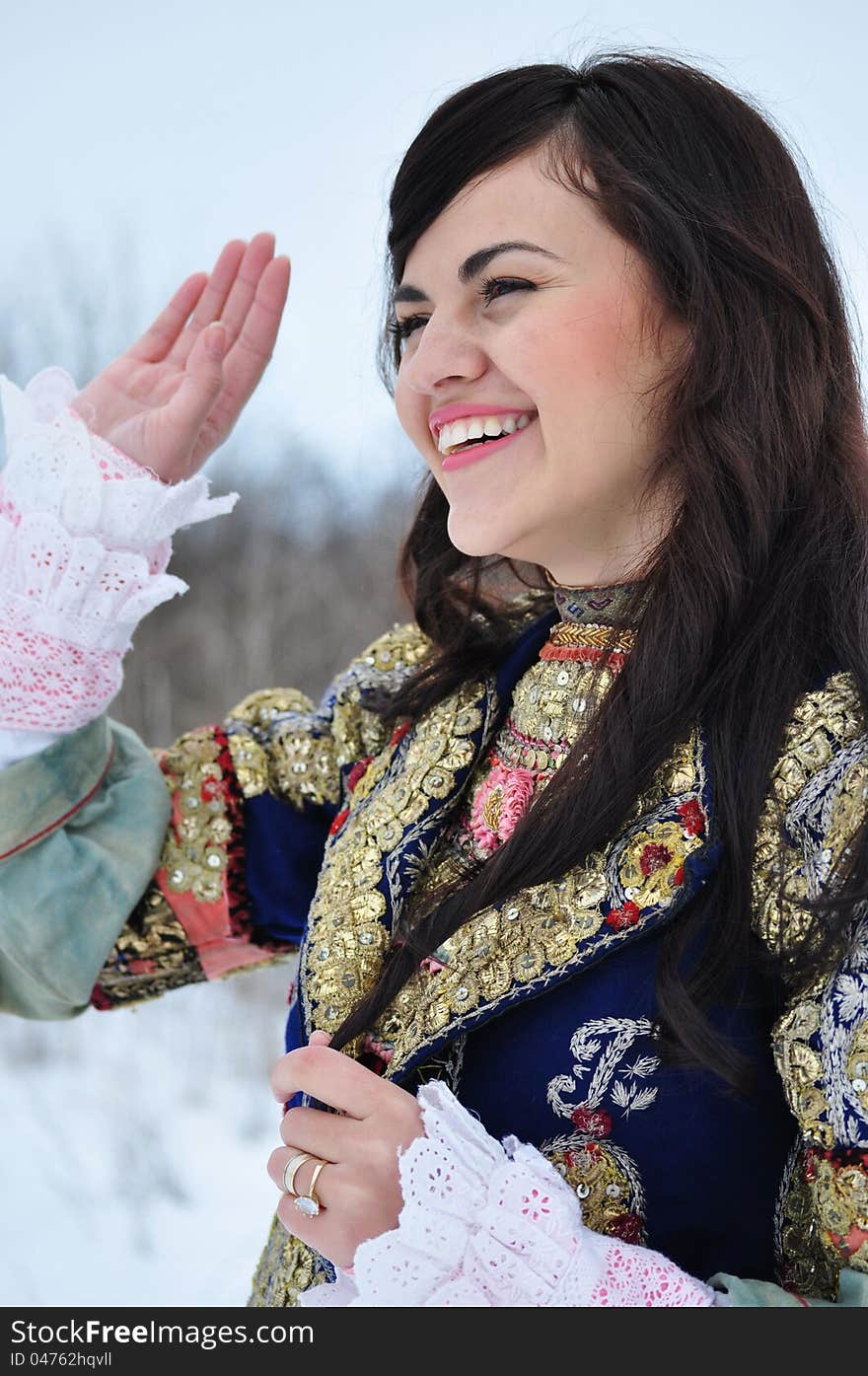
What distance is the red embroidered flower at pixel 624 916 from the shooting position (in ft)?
2.91

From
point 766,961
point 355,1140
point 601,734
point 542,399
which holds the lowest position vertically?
point 355,1140

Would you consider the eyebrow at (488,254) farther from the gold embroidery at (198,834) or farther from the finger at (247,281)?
the gold embroidery at (198,834)

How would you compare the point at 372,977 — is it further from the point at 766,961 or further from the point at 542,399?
the point at 542,399

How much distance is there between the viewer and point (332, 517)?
2.68 meters

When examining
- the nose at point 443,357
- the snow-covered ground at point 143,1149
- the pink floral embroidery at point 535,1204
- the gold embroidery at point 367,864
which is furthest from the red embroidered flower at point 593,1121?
the snow-covered ground at point 143,1149

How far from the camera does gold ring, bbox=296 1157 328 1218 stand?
885 mm

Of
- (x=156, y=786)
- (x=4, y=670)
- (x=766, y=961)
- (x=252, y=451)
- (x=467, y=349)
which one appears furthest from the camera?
(x=252, y=451)

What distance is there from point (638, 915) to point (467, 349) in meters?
0.47

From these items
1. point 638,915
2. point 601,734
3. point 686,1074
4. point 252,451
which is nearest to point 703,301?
point 601,734

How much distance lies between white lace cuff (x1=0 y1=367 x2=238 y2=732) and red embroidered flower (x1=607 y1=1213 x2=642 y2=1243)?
658 mm

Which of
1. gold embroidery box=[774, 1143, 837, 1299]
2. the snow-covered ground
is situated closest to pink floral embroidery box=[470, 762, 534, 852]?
gold embroidery box=[774, 1143, 837, 1299]

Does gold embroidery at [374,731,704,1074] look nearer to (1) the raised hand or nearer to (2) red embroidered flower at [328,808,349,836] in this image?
(2) red embroidered flower at [328,808,349,836]

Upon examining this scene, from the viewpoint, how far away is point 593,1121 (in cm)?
90

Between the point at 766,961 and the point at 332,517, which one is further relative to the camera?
the point at 332,517
